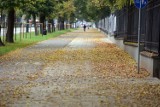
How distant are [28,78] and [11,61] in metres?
5.57

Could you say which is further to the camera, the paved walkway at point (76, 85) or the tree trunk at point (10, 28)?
the tree trunk at point (10, 28)

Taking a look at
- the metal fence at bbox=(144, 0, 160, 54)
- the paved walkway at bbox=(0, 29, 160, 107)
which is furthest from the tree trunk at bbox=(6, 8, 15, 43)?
the metal fence at bbox=(144, 0, 160, 54)

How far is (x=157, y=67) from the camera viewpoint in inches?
541

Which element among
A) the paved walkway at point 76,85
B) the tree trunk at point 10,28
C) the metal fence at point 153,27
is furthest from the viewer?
the tree trunk at point 10,28

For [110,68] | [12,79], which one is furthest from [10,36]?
[12,79]

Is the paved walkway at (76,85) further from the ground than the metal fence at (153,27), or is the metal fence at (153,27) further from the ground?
the metal fence at (153,27)

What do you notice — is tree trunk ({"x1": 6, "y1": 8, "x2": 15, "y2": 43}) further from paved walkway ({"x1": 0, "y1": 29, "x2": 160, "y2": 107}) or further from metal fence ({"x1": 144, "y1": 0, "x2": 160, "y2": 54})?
metal fence ({"x1": 144, "y1": 0, "x2": 160, "y2": 54})

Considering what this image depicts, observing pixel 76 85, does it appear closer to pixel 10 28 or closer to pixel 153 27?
pixel 153 27

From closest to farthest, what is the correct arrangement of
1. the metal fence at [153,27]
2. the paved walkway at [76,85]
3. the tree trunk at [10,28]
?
the paved walkway at [76,85] < the metal fence at [153,27] < the tree trunk at [10,28]

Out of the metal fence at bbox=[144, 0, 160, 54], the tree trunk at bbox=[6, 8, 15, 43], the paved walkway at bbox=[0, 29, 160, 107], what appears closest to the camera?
the paved walkway at bbox=[0, 29, 160, 107]

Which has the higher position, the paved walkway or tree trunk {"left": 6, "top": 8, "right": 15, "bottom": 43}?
tree trunk {"left": 6, "top": 8, "right": 15, "bottom": 43}

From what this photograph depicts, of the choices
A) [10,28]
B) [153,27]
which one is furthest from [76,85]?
[10,28]

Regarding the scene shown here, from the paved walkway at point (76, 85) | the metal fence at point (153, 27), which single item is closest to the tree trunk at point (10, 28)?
the paved walkway at point (76, 85)

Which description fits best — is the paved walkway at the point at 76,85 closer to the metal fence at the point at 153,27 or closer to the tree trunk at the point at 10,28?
the metal fence at the point at 153,27
